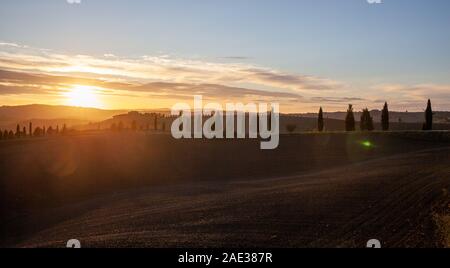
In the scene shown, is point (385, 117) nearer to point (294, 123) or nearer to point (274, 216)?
point (274, 216)

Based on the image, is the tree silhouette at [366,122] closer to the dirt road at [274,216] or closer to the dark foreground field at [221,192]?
the dark foreground field at [221,192]

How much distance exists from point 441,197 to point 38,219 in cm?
2206

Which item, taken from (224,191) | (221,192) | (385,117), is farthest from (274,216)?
(385,117)

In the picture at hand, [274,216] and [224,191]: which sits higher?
[274,216]

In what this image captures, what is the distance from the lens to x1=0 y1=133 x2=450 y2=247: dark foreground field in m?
20.0

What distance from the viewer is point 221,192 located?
34.8 meters

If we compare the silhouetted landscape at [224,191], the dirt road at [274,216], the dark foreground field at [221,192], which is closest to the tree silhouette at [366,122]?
the silhouetted landscape at [224,191]

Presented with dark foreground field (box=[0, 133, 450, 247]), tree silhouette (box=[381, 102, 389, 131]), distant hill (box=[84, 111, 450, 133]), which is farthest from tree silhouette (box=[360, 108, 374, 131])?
distant hill (box=[84, 111, 450, 133])

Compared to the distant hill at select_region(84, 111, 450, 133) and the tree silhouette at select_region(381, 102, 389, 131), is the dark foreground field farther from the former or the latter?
the distant hill at select_region(84, 111, 450, 133)

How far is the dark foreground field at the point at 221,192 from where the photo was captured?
19984mm
